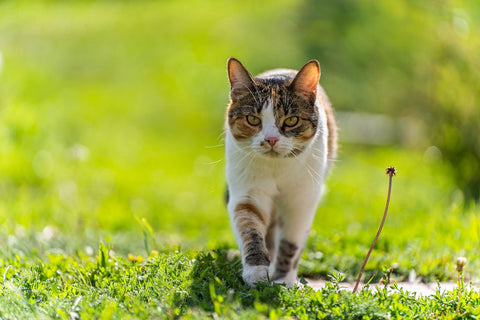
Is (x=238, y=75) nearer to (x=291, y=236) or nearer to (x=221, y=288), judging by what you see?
(x=291, y=236)

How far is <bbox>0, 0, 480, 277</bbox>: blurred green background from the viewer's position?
178 inches

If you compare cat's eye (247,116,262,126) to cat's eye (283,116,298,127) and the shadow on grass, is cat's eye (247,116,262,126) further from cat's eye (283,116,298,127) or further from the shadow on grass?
the shadow on grass

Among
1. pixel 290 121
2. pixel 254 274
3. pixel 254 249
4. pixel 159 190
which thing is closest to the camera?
pixel 254 274

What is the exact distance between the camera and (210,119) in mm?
10273

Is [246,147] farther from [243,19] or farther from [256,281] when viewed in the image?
[243,19]

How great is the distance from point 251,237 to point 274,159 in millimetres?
425

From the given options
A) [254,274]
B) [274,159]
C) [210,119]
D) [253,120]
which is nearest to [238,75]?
[253,120]

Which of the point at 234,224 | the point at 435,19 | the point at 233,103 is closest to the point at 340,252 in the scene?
the point at 234,224

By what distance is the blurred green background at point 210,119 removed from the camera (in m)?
4.52

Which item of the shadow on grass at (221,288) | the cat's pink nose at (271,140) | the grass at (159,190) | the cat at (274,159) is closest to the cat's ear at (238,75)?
the cat at (274,159)

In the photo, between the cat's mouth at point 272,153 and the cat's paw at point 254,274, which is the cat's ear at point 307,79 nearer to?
the cat's mouth at point 272,153

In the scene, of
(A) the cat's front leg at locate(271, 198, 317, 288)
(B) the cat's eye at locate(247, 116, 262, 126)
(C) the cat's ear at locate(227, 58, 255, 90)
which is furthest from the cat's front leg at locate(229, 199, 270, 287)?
(C) the cat's ear at locate(227, 58, 255, 90)

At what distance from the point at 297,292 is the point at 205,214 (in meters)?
3.01

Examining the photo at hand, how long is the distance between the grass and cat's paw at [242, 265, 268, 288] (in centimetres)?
5
